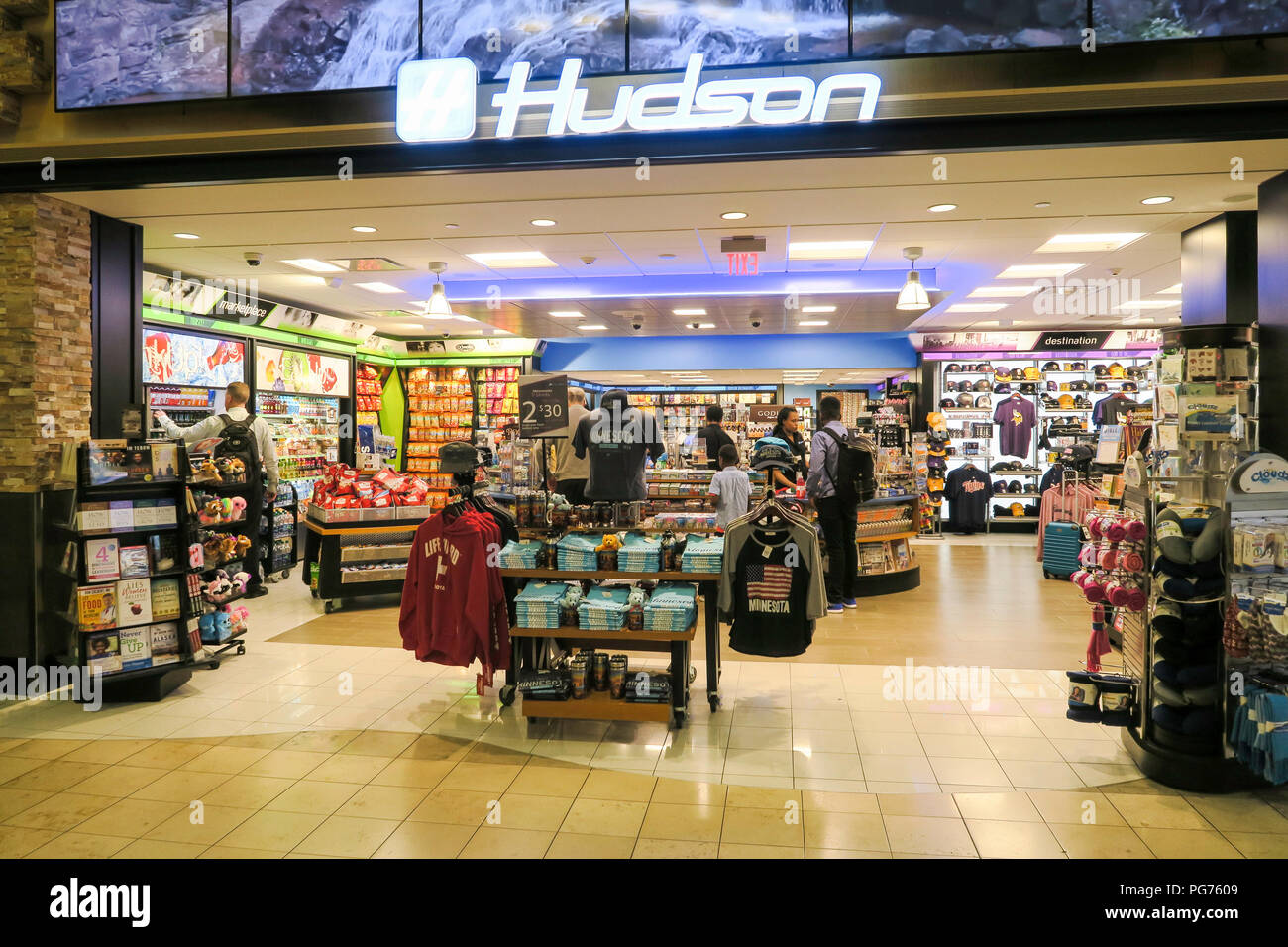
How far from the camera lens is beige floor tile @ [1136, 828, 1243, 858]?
3.13m

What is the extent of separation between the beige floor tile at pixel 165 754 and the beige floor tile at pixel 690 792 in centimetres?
248

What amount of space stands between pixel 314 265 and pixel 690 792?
645cm

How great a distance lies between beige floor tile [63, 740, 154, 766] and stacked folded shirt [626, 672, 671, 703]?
266cm

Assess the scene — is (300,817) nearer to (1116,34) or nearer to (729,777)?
(729,777)

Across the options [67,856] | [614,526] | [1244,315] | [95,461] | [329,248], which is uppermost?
[329,248]

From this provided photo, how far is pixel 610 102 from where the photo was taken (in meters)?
4.53

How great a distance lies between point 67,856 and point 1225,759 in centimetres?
506

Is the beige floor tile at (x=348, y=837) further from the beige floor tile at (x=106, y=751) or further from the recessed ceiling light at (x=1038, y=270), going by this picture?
the recessed ceiling light at (x=1038, y=270)

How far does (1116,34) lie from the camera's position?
13.1 ft

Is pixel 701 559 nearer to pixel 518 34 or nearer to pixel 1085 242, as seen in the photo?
pixel 518 34

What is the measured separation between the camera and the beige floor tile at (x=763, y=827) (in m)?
3.20

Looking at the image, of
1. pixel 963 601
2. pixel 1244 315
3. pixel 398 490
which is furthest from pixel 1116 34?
pixel 398 490

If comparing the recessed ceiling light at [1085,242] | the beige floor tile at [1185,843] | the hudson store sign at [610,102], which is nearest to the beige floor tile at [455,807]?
the beige floor tile at [1185,843]

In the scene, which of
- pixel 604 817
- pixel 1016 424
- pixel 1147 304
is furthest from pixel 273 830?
pixel 1016 424
